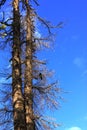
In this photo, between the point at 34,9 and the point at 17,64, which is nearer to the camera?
the point at 17,64

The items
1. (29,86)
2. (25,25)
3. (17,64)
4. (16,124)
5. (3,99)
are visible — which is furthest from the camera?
(25,25)

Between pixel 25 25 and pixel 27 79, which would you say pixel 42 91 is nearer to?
pixel 27 79

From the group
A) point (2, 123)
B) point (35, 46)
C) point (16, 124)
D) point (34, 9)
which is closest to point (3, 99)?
point (2, 123)

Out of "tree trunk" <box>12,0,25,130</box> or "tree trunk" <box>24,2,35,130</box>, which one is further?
"tree trunk" <box>24,2,35,130</box>

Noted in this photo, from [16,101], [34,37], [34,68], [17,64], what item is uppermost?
[34,37]

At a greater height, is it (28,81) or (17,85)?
(28,81)

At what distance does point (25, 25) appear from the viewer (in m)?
13.5

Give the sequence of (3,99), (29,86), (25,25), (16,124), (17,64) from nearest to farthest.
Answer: (16,124) < (17,64) < (29,86) < (3,99) < (25,25)

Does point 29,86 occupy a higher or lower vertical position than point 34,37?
lower

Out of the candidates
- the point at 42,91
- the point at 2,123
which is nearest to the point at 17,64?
the point at 2,123

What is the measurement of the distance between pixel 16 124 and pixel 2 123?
10.1ft

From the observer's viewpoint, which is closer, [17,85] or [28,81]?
[17,85]

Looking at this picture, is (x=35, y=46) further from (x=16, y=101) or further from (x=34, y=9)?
(x=16, y=101)

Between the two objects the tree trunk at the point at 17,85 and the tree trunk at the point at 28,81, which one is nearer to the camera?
the tree trunk at the point at 17,85
